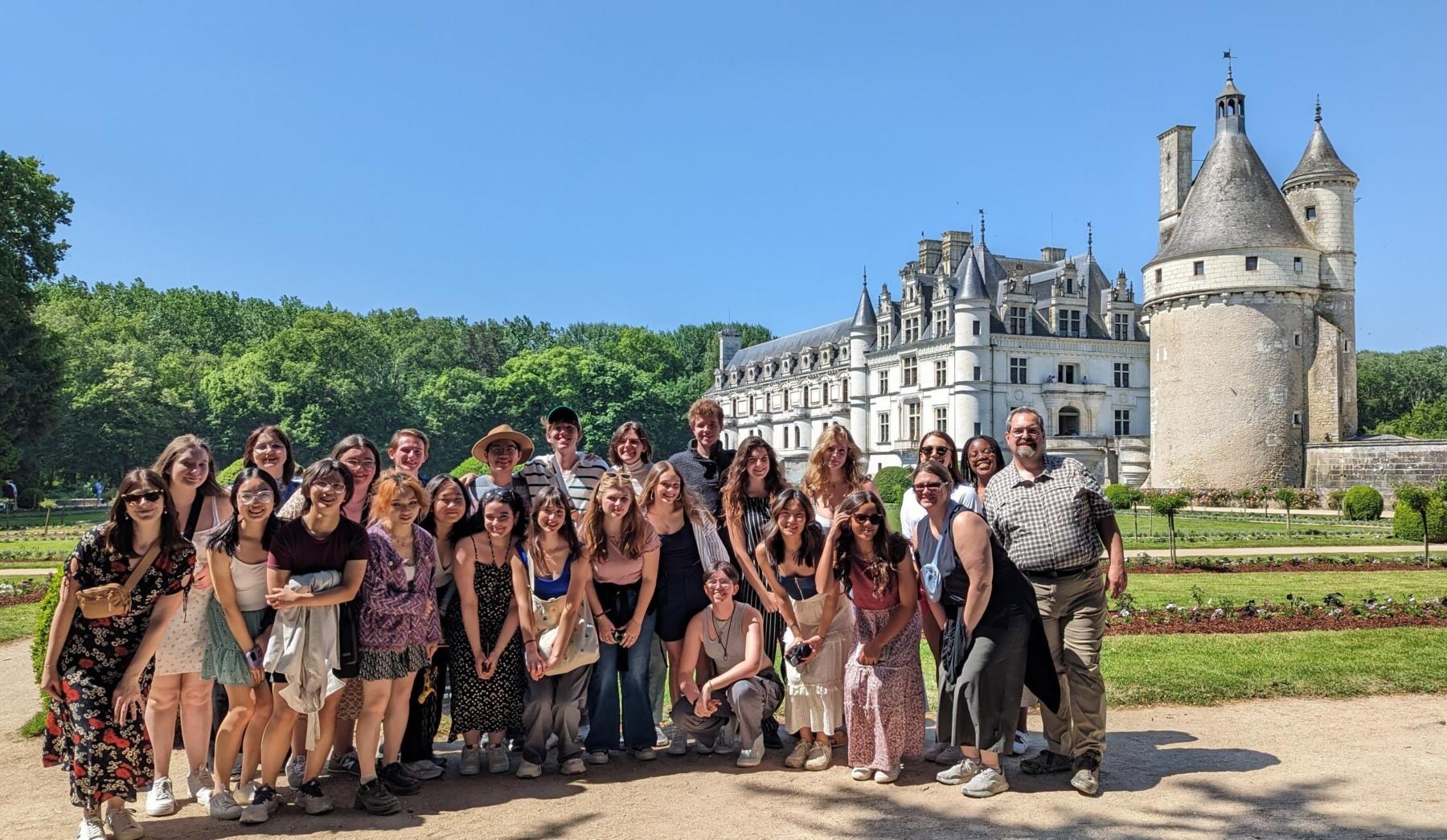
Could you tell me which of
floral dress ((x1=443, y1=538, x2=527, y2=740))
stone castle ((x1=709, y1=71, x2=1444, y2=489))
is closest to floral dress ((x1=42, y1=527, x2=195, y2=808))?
floral dress ((x1=443, y1=538, x2=527, y2=740))

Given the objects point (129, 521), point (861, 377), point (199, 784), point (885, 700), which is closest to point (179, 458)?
point (129, 521)

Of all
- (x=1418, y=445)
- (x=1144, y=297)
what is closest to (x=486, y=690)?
(x=1418, y=445)

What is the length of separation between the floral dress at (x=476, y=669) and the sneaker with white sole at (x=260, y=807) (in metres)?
1.06

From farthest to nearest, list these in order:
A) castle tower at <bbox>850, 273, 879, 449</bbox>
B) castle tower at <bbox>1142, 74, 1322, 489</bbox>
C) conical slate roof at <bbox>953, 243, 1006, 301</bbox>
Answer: castle tower at <bbox>850, 273, 879, 449</bbox>
conical slate roof at <bbox>953, 243, 1006, 301</bbox>
castle tower at <bbox>1142, 74, 1322, 489</bbox>

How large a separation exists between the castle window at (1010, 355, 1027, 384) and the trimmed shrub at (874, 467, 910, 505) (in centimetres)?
1010

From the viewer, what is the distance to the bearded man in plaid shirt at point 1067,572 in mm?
5605

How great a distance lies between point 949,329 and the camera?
46031 millimetres

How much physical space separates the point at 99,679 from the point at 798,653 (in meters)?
3.63

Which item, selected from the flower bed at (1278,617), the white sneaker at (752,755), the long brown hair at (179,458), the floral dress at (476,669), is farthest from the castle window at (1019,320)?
the long brown hair at (179,458)

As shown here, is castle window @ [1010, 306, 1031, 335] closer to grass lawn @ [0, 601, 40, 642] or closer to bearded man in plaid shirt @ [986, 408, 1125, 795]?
grass lawn @ [0, 601, 40, 642]

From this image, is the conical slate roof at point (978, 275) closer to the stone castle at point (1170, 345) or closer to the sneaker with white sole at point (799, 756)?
the stone castle at point (1170, 345)

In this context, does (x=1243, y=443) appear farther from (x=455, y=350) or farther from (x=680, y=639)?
(x=455, y=350)

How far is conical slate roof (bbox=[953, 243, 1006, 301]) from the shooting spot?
45281mm

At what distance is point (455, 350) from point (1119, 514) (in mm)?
57136
